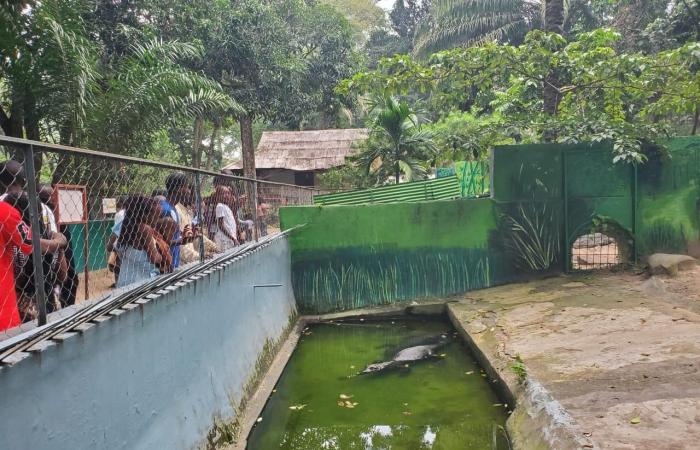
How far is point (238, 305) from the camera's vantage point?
4457mm

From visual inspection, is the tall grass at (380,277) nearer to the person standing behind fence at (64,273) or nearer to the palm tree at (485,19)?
the person standing behind fence at (64,273)

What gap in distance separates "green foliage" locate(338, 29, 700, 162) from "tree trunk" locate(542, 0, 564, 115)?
0.34ft

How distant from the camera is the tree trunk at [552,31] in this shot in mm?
8500

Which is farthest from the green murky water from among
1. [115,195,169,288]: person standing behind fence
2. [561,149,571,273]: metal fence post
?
[561,149,571,273]: metal fence post

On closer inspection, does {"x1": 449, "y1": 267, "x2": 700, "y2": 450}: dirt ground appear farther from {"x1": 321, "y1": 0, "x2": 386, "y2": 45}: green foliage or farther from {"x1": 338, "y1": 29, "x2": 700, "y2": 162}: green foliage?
{"x1": 321, "y1": 0, "x2": 386, "y2": 45}: green foliage

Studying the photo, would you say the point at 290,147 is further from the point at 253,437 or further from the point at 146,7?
the point at 253,437

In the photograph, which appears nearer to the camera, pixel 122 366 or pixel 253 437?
pixel 122 366

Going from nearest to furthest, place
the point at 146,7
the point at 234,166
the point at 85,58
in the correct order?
the point at 85,58
the point at 146,7
the point at 234,166

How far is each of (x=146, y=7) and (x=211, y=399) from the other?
8.73 metres

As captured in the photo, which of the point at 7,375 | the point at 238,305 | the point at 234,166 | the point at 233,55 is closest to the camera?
the point at 7,375

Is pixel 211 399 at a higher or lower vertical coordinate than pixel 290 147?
lower

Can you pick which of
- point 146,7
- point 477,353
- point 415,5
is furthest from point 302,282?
point 415,5

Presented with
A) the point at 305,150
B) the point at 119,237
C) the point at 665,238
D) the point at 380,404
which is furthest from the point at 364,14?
the point at 119,237

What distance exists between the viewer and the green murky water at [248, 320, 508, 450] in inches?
153
